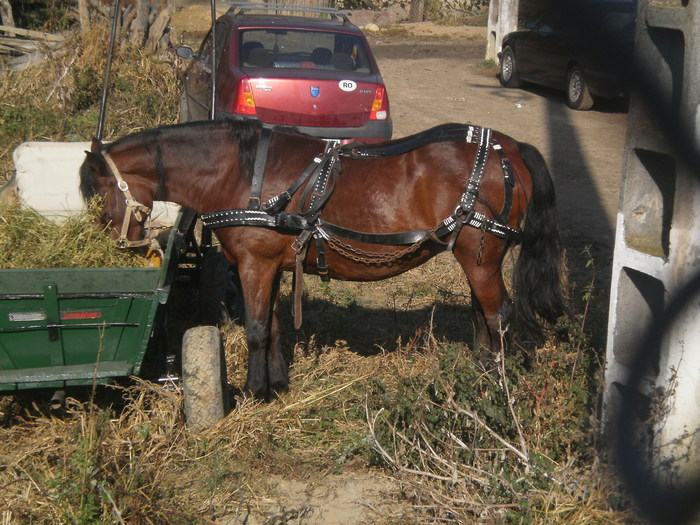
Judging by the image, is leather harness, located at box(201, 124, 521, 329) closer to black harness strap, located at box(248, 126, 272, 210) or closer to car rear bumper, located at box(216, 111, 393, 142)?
black harness strap, located at box(248, 126, 272, 210)

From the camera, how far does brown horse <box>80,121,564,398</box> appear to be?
4133 millimetres

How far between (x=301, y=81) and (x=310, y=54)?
0.89m

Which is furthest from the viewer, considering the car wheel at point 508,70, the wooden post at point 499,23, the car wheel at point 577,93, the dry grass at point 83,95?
the wooden post at point 499,23

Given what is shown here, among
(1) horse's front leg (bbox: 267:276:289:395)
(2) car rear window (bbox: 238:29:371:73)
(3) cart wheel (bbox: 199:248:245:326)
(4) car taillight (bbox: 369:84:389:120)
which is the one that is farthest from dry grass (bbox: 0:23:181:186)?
(1) horse's front leg (bbox: 267:276:289:395)

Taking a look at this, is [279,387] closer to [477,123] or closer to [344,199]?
[344,199]

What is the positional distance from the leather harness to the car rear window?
13.8 ft

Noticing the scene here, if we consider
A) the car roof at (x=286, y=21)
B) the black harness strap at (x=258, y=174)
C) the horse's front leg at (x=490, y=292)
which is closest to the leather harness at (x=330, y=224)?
the black harness strap at (x=258, y=174)

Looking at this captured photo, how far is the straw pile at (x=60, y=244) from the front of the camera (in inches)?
165

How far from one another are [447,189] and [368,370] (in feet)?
4.59

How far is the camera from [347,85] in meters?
8.02

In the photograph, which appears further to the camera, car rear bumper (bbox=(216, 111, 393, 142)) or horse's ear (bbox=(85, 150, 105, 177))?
car rear bumper (bbox=(216, 111, 393, 142))

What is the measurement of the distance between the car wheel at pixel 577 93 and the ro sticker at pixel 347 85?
5.75 metres

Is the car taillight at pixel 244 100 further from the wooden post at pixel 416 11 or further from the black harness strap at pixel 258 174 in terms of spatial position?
the wooden post at pixel 416 11

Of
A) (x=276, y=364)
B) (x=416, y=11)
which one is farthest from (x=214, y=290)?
(x=416, y=11)
